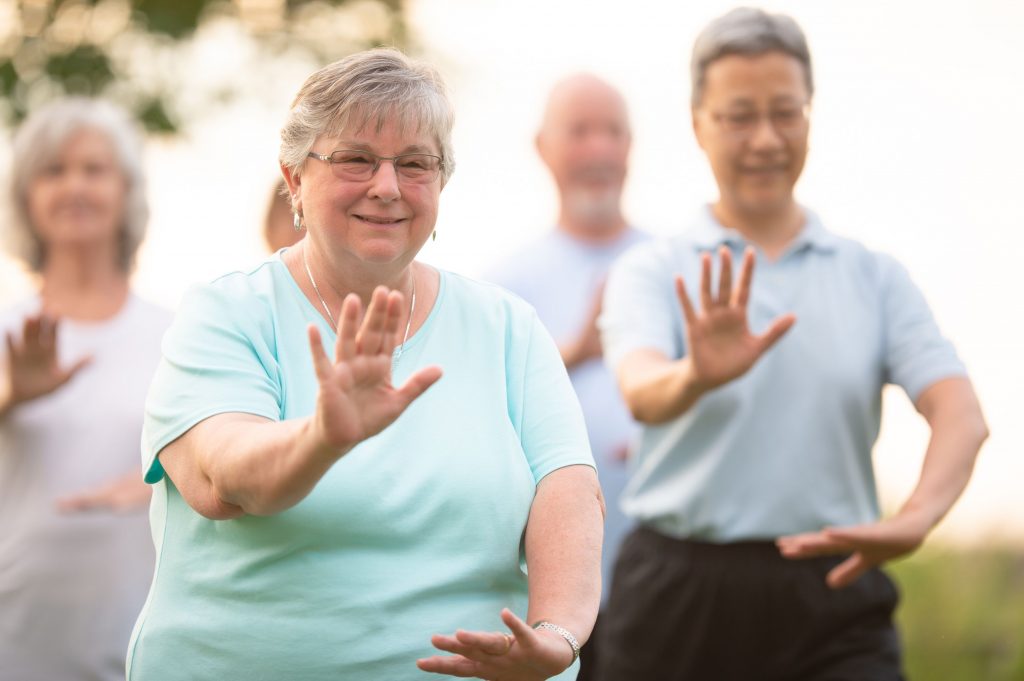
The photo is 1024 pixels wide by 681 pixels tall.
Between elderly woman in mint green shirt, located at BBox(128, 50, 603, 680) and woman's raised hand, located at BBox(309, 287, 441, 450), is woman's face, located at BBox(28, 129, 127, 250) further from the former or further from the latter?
woman's raised hand, located at BBox(309, 287, 441, 450)

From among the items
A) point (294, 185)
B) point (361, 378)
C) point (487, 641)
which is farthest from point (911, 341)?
point (361, 378)

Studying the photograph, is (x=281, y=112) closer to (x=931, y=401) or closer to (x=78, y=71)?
(x=78, y=71)

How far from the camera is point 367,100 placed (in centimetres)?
266

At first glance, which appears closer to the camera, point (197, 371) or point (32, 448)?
point (197, 371)

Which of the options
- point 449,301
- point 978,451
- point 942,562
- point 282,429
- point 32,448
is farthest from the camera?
point 942,562

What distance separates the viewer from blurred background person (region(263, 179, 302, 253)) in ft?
16.9

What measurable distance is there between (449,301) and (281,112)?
6125mm

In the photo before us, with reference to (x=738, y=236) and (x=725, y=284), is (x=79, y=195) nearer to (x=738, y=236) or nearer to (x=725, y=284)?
(x=738, y=236)

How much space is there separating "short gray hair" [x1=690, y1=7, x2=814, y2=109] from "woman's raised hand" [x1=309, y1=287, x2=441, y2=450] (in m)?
1.95

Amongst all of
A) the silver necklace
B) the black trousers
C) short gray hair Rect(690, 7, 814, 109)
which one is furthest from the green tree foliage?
the silver necklace

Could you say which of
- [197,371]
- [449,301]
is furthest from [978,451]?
[197,371]

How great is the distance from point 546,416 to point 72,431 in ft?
6.67

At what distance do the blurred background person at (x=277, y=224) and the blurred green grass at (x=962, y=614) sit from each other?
3310 mm

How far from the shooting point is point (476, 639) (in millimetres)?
2355
